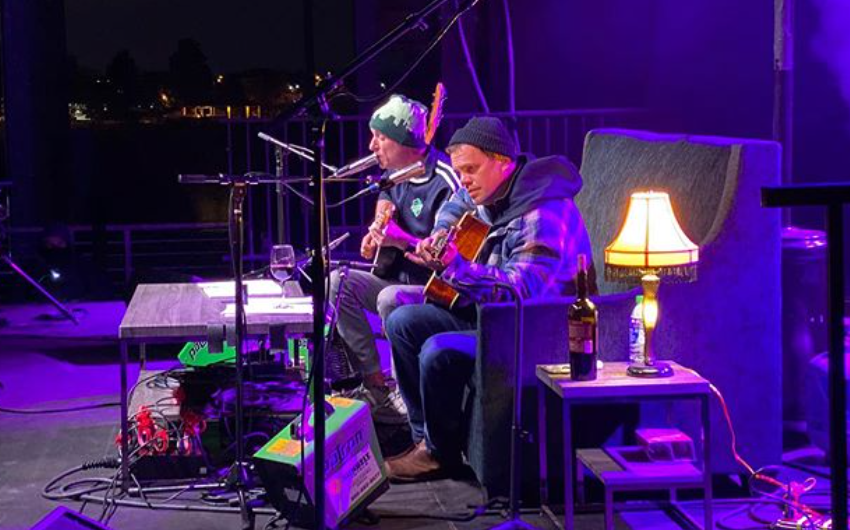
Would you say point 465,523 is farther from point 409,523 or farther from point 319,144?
point 319,144

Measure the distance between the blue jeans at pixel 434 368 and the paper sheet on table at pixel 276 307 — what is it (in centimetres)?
41

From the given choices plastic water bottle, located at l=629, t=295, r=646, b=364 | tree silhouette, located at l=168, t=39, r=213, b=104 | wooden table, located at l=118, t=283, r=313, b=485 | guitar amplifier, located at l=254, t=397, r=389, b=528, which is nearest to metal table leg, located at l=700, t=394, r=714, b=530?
plastic water bottle, located at l=629, t=295, r=646, b=364

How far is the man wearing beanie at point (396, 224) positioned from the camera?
200 inches

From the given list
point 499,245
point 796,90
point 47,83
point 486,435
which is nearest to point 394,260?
point 499,245

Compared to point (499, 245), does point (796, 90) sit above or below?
above

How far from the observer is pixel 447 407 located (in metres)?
4.13

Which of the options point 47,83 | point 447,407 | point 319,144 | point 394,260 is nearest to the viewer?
point 319,144

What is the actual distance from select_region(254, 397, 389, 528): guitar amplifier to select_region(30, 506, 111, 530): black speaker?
2.67 ft

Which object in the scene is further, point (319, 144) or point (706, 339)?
point (706, 339)

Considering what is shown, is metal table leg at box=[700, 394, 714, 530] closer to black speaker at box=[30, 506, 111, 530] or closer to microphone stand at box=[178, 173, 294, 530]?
microphone stand at box=[178, 173, 294, 530]

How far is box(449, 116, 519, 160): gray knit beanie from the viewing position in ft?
13.9

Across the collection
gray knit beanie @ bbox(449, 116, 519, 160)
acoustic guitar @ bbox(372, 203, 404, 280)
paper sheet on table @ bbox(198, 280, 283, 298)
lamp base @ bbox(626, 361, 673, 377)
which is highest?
gray knit beanie @ bbox(449, 116, 519, 160)

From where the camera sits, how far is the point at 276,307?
4129 millimetres

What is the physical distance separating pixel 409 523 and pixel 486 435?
15.0 inches
